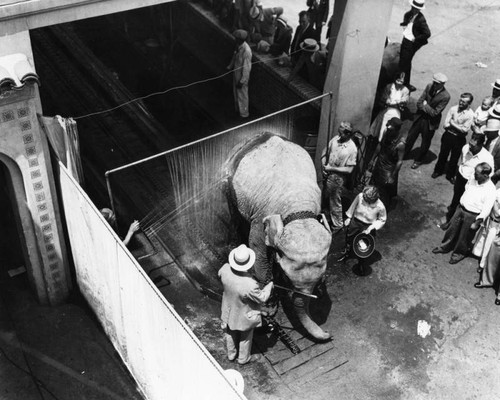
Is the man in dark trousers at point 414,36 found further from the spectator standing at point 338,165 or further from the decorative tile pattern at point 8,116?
the decorative tile pattern at point 8,116

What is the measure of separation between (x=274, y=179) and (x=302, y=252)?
1.60 meters

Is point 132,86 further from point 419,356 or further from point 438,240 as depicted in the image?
point 419,356

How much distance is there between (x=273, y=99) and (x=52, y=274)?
20.6 feet

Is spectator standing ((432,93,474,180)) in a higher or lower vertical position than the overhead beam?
lower

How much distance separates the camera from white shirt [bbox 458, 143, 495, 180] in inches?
410

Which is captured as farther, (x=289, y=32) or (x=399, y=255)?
(x=289, y=32)

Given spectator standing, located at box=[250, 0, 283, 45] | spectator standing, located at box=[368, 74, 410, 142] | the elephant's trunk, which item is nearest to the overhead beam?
the elephant's trunk

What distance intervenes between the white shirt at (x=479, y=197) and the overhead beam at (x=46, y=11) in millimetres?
5478

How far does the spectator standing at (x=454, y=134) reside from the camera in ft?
37.1

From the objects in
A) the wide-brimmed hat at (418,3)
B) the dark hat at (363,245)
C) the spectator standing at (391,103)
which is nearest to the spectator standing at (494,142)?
the spectator standing at (391,103)

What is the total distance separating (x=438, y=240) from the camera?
11.1 m

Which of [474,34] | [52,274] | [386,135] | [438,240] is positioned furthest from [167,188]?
[474,34]

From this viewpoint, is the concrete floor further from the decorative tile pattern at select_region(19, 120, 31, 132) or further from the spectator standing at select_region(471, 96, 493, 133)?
the decorative tile pattern at select_region(19, 120, 31, 132)

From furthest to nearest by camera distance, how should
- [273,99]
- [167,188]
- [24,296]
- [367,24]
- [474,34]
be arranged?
1. [474,34]
2. [273,99]
3. [167,188]
4. [367,24]
5. [24,296]
